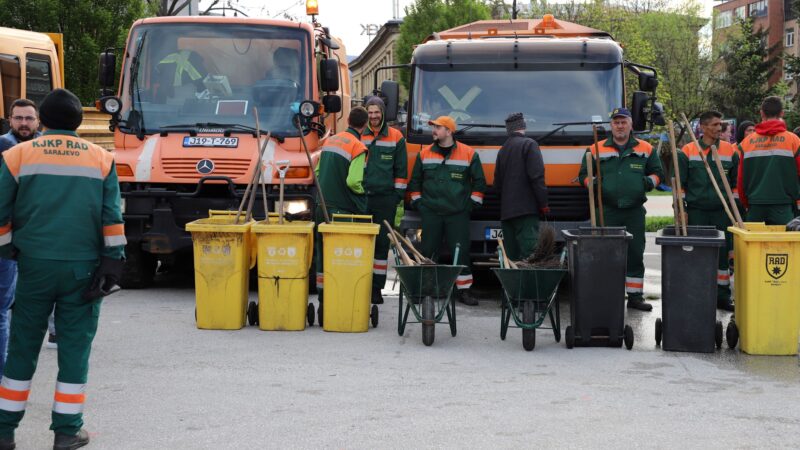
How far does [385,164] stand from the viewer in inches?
411

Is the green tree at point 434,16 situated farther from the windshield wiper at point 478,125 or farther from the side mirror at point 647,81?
the windshield wiper at point 478,125

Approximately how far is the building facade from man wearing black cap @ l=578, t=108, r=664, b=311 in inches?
2141

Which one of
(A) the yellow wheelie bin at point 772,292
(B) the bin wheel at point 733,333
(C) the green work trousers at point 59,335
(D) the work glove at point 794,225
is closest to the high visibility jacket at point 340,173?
(B) the bin wheel at point 733,333

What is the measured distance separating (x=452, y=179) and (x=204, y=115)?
2.79 meters

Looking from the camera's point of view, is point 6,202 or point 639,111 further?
point 639,111

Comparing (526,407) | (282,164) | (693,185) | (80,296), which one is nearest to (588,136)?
(693,185)

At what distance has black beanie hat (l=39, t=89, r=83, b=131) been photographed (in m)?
5.64

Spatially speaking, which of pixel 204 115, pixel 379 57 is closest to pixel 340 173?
pixel 204 115

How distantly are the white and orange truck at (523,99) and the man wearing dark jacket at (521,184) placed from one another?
0.52 m

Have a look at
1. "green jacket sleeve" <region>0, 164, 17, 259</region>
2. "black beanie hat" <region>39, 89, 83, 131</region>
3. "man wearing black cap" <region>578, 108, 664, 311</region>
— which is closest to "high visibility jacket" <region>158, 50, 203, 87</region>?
"man wearing black cap" <region>578, 108, 664, 311</region>

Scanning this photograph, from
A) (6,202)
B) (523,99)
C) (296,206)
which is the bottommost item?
(296,206)

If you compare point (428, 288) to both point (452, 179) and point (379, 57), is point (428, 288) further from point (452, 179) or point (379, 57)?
point (379, 57)

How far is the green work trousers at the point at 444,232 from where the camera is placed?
1038cm

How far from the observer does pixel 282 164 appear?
430 inches
